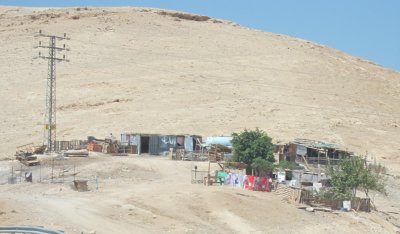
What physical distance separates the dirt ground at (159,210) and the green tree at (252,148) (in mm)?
6092

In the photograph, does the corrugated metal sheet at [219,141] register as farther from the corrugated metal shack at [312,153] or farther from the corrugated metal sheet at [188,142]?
the corrugated metal shack at [312,153]

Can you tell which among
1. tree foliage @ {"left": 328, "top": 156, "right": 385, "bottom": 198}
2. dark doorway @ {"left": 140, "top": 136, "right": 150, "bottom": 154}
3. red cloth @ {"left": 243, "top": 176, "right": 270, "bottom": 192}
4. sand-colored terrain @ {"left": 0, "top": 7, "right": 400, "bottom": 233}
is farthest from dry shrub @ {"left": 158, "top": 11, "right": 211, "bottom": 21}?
red cloth @ {"left": 243, "top": 176, "right": 270, "bottom": 192}

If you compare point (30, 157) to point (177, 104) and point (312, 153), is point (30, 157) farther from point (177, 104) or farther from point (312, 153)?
point (177, 104)

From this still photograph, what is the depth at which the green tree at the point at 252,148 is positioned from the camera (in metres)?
40.5

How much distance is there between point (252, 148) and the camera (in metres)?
40.7

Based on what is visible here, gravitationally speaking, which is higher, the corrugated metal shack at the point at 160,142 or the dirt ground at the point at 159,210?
the corrugated metal shack at the point at 160,142

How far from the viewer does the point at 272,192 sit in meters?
32.7

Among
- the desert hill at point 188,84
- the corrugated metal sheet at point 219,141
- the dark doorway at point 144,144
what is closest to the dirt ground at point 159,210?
the corrugated metal sheet at point 219,141

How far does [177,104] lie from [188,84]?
23.6 ft

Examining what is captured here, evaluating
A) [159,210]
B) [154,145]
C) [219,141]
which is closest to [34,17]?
[154,145]

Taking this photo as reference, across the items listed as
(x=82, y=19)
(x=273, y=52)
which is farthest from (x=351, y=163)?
(x=82, y=19)

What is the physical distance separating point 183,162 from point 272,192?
12045 mm

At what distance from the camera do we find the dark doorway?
1932 inches

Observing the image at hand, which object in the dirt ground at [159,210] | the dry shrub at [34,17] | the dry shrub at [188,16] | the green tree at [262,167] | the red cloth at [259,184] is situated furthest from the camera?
the dry shrub at [188,16]
